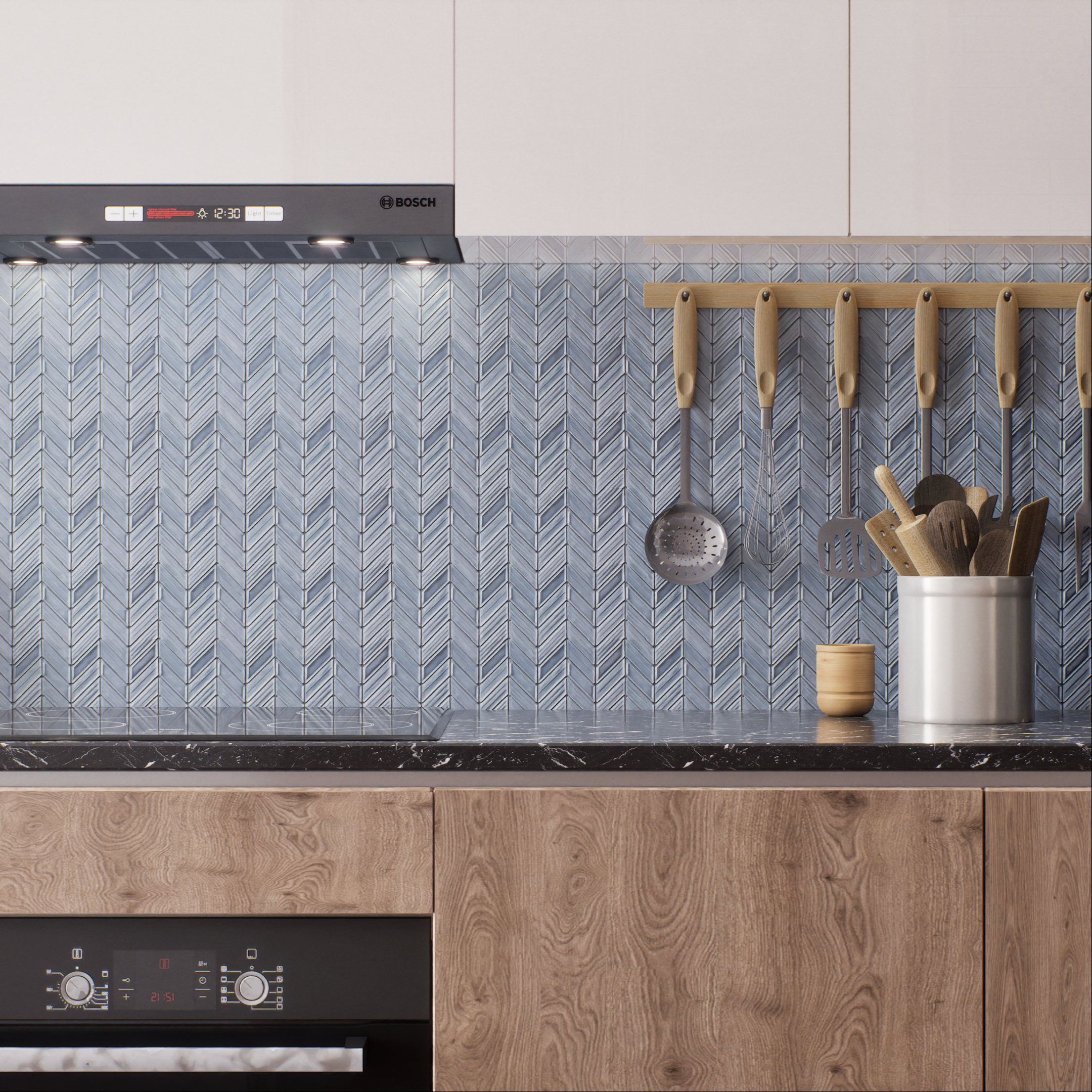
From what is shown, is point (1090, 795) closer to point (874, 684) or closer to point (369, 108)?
point (874, 684)

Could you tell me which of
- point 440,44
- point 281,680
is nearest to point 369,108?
point 440,44

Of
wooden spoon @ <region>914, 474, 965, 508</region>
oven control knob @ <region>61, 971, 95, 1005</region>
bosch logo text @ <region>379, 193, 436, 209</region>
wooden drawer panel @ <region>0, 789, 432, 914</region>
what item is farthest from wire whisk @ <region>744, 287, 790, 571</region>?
oven control knob @ <region>61, 971, 95, 1005</region>

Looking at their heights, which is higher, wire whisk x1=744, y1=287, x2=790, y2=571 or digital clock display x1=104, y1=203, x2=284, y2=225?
digital clock display x1=104, y1=203, x2=284, y2=225

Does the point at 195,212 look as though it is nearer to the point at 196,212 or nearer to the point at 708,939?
the point at 196,212

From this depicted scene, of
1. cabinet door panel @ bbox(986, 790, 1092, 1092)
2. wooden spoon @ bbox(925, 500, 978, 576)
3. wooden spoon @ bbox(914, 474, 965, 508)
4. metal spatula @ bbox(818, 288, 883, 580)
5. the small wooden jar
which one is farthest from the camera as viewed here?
metal spatula @ bbox(818, 288, 883, 580)

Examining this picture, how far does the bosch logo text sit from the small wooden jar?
873 mm

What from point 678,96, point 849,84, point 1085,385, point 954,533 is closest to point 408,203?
point 678,96

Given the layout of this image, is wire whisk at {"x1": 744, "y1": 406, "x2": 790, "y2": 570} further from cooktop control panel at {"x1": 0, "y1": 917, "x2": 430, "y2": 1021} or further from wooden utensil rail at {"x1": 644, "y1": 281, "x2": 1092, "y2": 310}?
cooktop control panel at {"x1": 0, "y1": 917, "x2": 430, "y2": 1021}

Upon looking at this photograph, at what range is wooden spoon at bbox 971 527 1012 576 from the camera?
4.75 ft

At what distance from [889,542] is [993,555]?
0.48 ft

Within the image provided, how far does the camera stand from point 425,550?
1.77 m

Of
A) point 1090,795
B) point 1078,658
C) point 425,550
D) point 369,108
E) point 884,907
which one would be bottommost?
point 884,907

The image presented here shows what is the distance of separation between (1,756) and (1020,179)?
5.13ft

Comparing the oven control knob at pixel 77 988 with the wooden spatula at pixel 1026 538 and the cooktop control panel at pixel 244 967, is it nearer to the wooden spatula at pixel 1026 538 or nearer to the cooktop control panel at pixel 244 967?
the cooktop control panel at pixel 244 967
